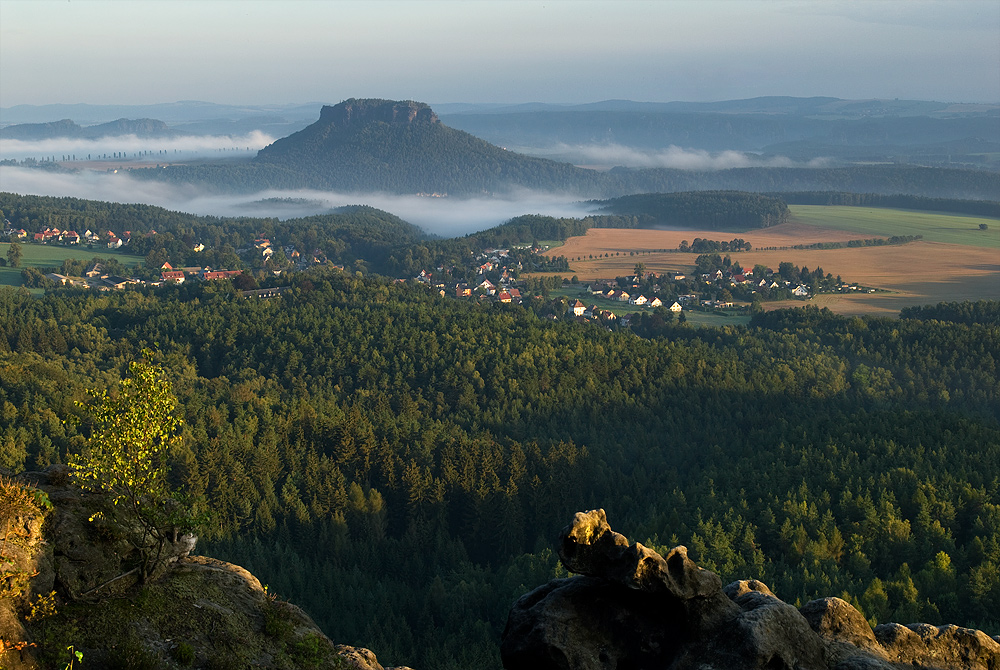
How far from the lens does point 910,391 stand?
119 metres

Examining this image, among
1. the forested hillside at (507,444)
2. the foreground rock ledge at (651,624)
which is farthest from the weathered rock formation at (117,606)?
the forested hillside at (507,444)

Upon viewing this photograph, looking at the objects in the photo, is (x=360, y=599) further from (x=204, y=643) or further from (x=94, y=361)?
(x=94, y=361)

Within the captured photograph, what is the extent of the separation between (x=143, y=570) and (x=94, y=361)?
99.4m

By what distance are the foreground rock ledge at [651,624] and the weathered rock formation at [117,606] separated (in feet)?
20.8

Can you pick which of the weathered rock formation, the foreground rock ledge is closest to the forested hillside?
the weathered rock formation

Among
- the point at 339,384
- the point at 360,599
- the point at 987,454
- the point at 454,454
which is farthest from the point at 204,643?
the point at 339,384

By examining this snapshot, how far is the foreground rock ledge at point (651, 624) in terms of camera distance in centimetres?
2212

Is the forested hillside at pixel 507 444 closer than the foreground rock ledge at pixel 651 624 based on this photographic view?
No

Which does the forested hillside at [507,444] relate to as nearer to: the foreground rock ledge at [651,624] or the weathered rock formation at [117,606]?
the weathered rock formation at [117,606]

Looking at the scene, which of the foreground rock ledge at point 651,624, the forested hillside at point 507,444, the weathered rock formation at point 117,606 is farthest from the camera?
the forested hillside at point 507,444

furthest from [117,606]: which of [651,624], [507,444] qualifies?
[507,444]

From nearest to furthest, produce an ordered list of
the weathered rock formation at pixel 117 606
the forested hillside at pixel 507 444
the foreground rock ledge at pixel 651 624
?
the weathered rock formation at pixel 117 606, the foreground rock ledge at pixel 651 624, the forested hillside at pixel 507 444

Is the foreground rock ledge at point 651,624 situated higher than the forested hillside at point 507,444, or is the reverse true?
the foreground rock ledge at point 651,624

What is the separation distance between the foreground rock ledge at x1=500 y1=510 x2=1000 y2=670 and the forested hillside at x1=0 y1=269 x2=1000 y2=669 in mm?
17782
